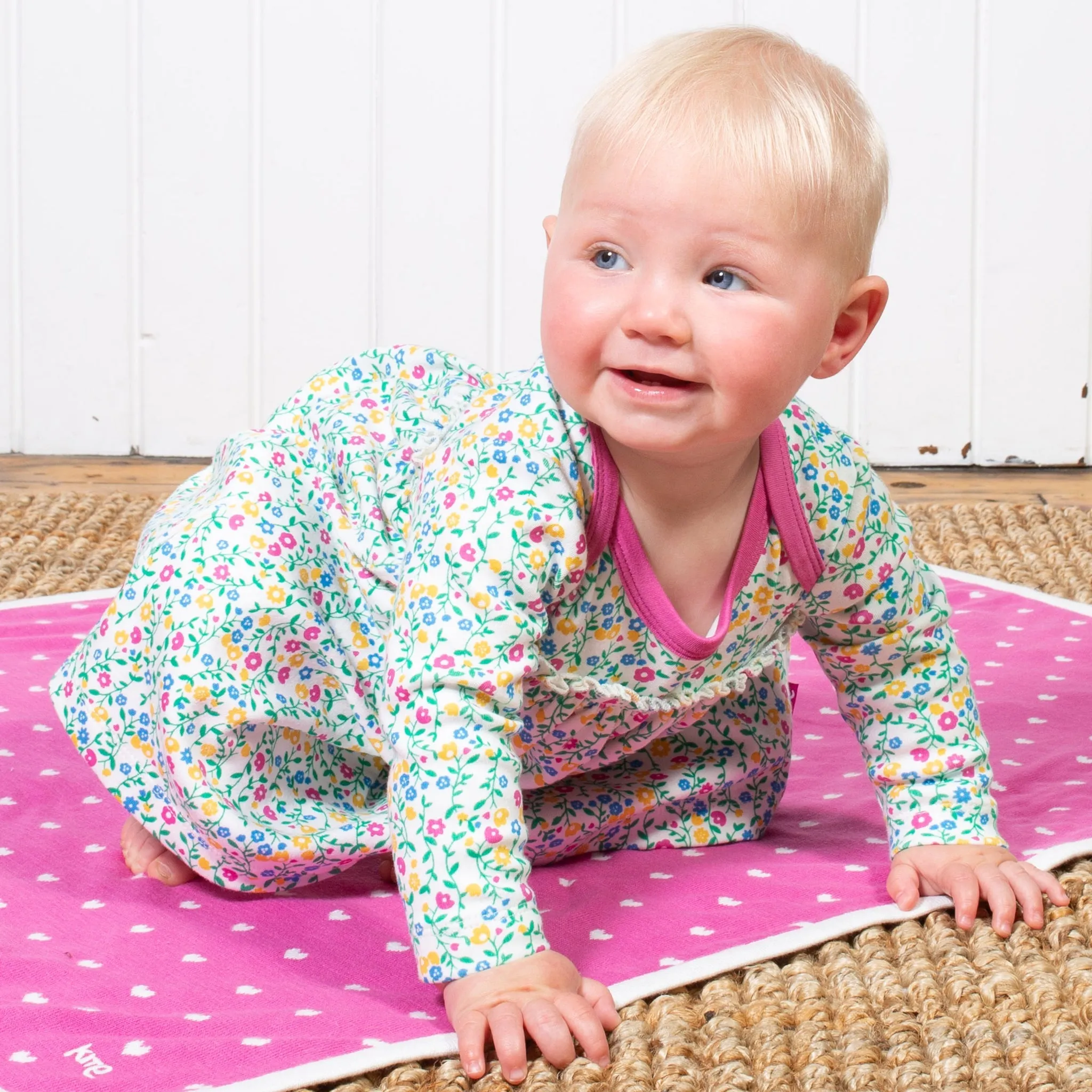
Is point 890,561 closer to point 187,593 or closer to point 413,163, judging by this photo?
point 187,593

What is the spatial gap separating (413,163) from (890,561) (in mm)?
1216

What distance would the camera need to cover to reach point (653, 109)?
24.6 inches

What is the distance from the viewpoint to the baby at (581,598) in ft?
2.05

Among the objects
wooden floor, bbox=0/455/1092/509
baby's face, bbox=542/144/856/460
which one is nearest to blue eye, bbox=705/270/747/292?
baby's face, bbox=542/144/856/460

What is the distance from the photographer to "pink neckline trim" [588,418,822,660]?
0.70m

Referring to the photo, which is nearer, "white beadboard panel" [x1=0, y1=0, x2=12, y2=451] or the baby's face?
the baby's face

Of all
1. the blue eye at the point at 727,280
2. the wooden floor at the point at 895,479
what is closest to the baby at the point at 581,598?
the blue eye at the point at 727,280

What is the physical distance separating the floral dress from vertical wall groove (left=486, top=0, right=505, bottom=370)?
1.00m

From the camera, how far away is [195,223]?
1.84 m

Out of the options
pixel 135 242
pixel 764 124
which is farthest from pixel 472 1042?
pixel 135 242

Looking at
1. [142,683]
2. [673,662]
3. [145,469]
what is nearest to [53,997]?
[142,683]

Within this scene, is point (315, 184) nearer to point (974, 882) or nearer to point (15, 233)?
point (15, 233)

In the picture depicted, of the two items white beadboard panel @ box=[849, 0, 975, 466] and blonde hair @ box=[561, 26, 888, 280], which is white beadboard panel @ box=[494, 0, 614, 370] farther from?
blonde hair @ box=[561, 26, 888, 280]

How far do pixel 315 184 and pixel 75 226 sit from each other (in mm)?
308
